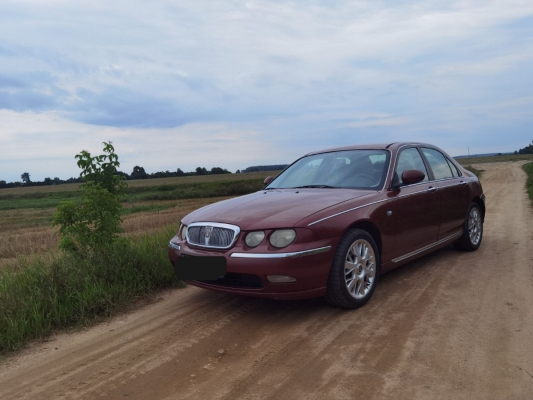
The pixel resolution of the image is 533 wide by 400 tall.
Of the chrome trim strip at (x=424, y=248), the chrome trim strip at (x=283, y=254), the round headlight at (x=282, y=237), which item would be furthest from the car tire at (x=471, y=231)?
the round headlight at (x=282, y=237)

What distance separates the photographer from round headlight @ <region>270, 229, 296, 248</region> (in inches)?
149

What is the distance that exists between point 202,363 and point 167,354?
35 centimetres

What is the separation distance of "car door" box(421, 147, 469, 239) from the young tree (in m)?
4.12

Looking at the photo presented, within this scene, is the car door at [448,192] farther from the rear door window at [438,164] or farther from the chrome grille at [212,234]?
the chrome grille at [212,234]

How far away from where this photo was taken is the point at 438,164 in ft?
20.1

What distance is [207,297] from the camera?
4.78 m

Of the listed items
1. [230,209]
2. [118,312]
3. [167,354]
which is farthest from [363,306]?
[118,312]

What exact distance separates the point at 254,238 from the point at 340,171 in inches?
69.4

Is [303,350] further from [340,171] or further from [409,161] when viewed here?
[409,161]

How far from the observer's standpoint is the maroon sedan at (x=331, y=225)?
379 centimetres

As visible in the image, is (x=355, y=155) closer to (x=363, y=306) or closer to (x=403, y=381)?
(x=363, y=306)

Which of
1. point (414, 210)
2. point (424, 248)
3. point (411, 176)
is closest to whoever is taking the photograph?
point (411, 176)

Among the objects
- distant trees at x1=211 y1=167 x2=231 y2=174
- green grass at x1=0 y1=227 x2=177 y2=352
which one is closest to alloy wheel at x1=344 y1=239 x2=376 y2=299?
green grass at x1=0 y1=227 x2=177 y2=352

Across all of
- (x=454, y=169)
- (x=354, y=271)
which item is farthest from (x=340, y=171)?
(x=454, y=169)
